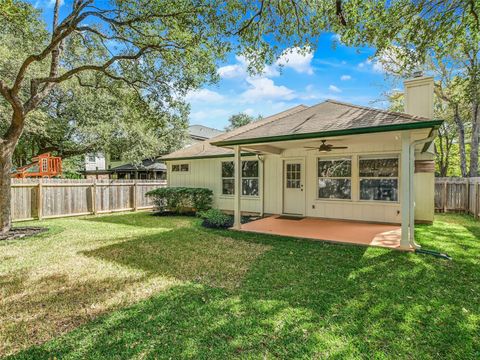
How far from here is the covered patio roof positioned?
627 cm

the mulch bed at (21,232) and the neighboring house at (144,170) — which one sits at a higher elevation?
the neighboring house at (144,170)

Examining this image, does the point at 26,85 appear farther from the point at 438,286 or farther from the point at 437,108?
the point at 437,108

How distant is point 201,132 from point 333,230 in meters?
23.8

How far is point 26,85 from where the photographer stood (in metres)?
13.4

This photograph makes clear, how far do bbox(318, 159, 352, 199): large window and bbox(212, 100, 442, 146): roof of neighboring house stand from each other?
2.01 meters

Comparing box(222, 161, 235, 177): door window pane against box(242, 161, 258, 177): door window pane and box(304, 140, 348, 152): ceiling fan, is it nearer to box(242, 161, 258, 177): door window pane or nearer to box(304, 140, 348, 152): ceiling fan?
box(242, 161, 258, 177): door window pane

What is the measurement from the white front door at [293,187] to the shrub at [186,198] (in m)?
3.41

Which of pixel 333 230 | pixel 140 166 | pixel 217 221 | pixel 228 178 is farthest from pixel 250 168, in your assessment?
pixel 140 166

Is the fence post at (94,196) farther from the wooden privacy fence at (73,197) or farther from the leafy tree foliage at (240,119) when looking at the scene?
the leafy tree foliage at (240,119)

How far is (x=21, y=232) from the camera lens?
7.32m

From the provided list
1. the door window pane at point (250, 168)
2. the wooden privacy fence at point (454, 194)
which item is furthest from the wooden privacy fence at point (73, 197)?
the wooden privacy fence at point (454, 194)

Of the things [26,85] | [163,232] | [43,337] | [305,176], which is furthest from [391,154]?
[26,85]

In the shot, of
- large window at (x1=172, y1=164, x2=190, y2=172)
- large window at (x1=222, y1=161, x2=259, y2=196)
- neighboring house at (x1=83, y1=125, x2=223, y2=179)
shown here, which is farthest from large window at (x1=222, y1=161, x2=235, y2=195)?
neighboring house at (x1=83, y1=125, x2=223, y2=179)

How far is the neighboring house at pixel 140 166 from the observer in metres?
22.9
